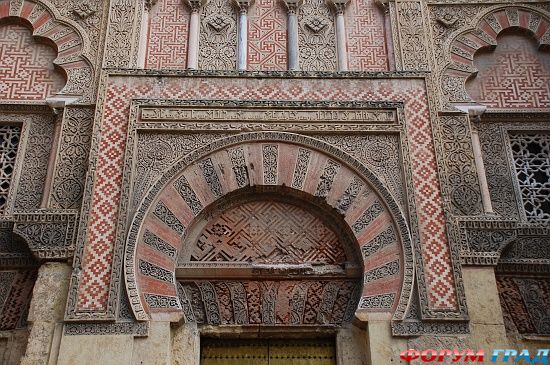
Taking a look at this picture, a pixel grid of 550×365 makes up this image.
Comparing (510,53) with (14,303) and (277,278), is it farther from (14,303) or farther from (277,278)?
(14,303)

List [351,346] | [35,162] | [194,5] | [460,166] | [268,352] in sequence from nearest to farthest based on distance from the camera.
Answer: [351,346] < [268,352] < [460,166] < [35,162] < [194,5]

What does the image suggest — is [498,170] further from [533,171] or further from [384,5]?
[384,5]

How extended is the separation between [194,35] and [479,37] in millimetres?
2817

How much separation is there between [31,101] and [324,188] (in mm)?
2855

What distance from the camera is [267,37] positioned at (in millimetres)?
6254

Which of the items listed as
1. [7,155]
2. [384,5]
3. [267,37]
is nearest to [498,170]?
[384,5]

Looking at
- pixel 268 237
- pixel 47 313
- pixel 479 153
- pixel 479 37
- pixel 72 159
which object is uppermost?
pixel 479 37

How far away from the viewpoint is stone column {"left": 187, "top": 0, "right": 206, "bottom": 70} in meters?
6.00

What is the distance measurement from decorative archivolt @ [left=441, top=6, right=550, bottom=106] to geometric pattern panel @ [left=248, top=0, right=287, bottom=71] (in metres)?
1.59

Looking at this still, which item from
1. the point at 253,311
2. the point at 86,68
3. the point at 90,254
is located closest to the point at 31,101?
the point at 86,68

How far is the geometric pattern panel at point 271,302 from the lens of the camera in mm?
5051

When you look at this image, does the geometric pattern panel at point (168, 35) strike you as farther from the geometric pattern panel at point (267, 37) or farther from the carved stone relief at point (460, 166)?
the carved stone relief at point (460, 166)

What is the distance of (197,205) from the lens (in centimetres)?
521

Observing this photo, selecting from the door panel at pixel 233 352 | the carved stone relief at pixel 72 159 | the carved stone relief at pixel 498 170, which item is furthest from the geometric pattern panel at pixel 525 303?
the carved stone relief at pixel 72 159
